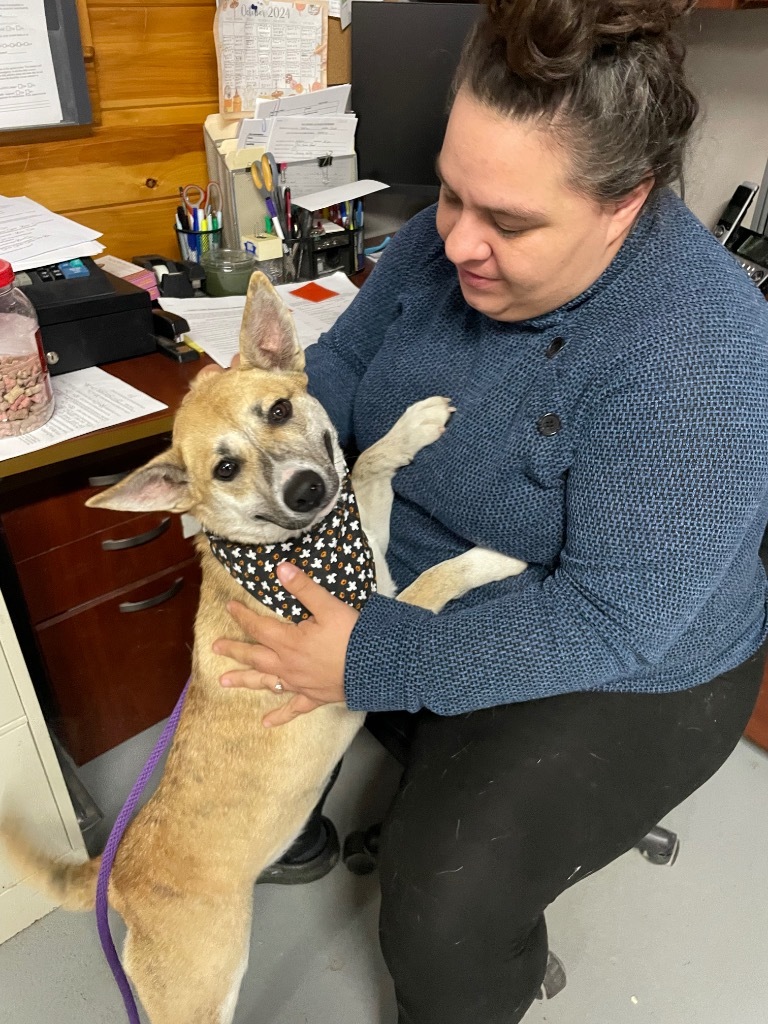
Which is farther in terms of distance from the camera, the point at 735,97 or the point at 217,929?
the point at 735,97

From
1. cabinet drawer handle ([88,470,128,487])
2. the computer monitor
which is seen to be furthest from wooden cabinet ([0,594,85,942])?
the computer monitor

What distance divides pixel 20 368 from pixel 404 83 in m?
1.40

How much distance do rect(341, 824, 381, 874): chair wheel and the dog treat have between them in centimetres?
114

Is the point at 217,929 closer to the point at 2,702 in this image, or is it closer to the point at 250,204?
the point at 2,702

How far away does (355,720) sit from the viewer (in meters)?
1.27

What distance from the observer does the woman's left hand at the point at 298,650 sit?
1.05m

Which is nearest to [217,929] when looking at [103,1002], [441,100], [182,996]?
[182,996]

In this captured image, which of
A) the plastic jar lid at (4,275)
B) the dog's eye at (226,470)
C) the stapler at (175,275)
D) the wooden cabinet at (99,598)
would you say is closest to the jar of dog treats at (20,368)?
the plastic jar lid at (4,275)

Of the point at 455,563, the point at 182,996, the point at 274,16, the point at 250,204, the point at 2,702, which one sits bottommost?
the point at 182,996

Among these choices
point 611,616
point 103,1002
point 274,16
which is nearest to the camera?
point 611,616

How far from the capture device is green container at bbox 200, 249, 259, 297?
1908 mm

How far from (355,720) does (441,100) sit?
5.54ft

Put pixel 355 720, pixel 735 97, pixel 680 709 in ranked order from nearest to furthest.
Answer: pixel 680 709, pixel 355 720, pixel 735 97

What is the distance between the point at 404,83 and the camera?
6.69 ft
